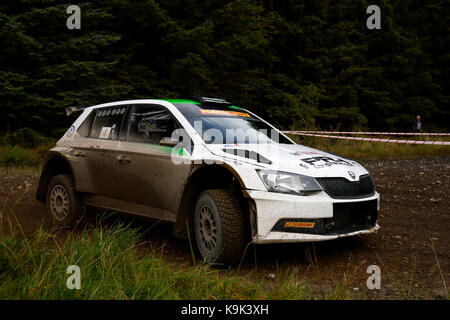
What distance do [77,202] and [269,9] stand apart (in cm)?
2223

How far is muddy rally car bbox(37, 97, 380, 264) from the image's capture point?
395 cm

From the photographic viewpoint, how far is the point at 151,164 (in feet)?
15.7

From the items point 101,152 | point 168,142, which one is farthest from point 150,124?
point 101,152

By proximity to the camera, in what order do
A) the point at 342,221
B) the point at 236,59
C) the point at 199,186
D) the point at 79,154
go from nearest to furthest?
the point at 342,221 < the point at 199,186 < the point at 79,154 < the point at 236,59

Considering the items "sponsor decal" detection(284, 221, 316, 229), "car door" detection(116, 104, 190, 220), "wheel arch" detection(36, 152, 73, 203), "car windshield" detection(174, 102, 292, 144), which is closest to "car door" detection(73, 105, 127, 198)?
"car door" detection(116, 104, 190, 220)

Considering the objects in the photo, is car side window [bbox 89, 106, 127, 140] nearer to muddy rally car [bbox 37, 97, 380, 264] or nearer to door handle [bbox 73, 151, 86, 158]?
muddy rally car [bbox 37, 97, 380, 264]

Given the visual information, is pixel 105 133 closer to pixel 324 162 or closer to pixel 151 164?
pixel 151 164

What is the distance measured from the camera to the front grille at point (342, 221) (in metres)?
3.96

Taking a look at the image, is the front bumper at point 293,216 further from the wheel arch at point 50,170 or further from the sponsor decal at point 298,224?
the wheel arch at point 50,170

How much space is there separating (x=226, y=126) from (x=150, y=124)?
2.89 feet

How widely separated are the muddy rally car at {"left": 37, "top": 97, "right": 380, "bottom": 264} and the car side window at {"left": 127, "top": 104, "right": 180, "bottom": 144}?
0.04ft

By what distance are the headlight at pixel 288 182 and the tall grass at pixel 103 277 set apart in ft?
2.84

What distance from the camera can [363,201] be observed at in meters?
4.26

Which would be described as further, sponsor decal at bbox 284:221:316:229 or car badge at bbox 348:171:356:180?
car badge at bbox 348:171:356:180
